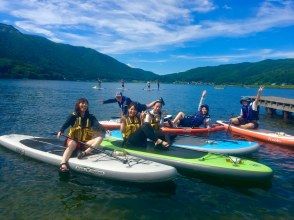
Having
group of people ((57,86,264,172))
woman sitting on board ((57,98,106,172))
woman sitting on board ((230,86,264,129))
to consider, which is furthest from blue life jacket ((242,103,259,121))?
woman sitting on board ((57,98,106,172))

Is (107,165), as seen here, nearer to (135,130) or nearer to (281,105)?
(135,130)

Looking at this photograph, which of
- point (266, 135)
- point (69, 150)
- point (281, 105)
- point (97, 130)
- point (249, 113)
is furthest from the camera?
point (281, 105)

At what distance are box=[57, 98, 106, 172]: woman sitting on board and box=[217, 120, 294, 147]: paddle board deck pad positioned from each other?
12.5m

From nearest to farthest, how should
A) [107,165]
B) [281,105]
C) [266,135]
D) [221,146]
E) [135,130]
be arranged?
[107,165]
[135,130]
[221,146]
[266,135]
[281,105]

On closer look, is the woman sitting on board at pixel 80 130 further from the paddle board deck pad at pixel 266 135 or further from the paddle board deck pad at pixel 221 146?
the paddle board deck pad at pixel 266 135

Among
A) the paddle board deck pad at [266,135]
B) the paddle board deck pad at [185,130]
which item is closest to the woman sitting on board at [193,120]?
the paddle board deck pad at [185,130]

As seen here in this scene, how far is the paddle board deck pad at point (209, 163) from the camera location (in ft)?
41.8

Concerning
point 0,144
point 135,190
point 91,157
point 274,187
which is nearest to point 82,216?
point 135,190

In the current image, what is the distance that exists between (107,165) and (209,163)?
4.02 m

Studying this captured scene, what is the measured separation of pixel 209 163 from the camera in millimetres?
13383

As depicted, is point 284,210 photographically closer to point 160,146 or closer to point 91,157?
point 160,146

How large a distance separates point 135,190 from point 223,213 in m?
3.27

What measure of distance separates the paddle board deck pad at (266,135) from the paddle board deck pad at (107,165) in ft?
38.2

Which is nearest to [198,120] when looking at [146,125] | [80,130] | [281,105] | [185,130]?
[185,130]
